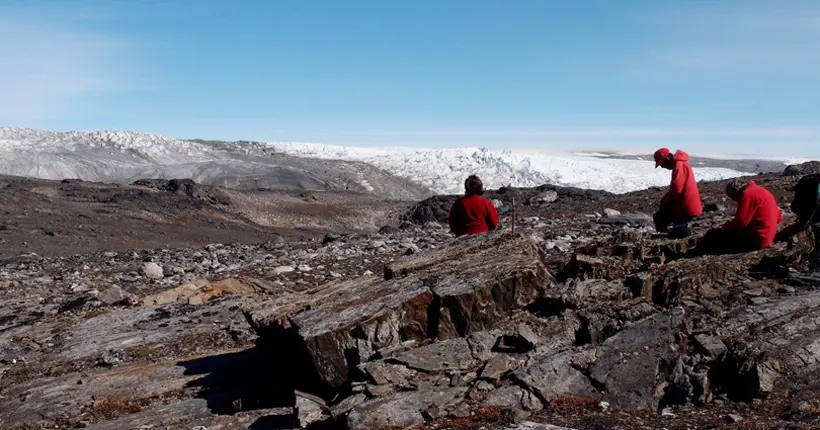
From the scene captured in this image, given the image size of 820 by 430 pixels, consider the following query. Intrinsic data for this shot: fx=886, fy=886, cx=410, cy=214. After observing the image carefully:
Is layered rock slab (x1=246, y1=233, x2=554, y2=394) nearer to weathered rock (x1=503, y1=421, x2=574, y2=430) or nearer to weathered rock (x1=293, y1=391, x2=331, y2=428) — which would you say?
weathered rock (x1=293, y1=391, x2=331, y2=428)

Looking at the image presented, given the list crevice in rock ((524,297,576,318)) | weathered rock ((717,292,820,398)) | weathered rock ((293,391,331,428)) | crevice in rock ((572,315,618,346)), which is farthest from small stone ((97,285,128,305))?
weathered rock ((717,292,820,398))

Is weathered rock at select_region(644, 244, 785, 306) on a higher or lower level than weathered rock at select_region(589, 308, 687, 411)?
higher

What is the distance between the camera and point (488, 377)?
7.84 meters

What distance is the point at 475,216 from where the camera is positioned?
11.9 meters

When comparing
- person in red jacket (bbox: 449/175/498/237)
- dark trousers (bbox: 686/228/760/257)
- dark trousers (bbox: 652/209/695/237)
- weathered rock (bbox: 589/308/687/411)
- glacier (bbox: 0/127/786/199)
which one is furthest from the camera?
Answer: glacier (bbox: 0/127/786/199)

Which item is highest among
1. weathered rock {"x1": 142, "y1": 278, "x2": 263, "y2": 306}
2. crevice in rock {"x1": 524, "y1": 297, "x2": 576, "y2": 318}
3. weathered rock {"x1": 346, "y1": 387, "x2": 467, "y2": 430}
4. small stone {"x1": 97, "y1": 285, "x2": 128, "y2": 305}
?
crevice in rock {"x1": 524, "y1": 297, "x2": 576, "y2": 318}

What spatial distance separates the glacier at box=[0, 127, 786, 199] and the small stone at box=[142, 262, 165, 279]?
38966 mm

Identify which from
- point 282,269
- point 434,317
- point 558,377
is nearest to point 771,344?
A: point 558,377

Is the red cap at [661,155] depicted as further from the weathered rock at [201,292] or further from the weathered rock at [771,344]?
the weathered rock at [201,292]

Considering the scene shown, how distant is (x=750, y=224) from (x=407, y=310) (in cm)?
411

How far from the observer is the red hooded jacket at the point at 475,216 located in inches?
468

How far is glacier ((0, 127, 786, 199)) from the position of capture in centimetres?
6025

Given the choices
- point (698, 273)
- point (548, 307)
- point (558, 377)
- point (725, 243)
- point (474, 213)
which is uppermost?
point (474, 213)

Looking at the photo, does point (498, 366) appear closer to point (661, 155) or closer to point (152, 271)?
point (661, 155)
